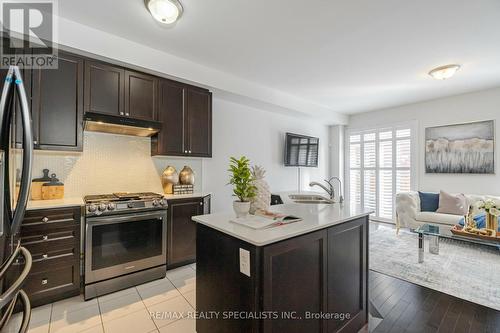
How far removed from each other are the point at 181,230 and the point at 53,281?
1281 millimetres

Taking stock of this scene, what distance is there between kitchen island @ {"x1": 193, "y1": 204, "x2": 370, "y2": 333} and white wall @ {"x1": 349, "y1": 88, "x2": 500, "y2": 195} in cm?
396

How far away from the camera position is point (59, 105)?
92.1 inches

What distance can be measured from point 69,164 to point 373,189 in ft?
19.4

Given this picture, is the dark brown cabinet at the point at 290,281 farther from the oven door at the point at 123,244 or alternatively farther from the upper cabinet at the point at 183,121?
the upper cabinet at the point at 183,121

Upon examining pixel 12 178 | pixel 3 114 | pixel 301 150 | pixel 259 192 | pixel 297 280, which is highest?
pixel 301 150

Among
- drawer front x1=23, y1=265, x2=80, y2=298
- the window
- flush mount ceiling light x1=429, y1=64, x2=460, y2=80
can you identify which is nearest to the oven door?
drawer front x1=23, y1=265, x2=80, y2=298

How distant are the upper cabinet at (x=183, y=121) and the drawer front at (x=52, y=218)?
1.15 m

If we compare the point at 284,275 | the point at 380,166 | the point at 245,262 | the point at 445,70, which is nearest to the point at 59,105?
the point at 245,262

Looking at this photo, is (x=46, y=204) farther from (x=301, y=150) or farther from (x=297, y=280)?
(x=301, y=150)

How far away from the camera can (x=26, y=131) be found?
1055 millimetres

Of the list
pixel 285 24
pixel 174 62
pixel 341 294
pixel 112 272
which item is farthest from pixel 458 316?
pixel 174 62

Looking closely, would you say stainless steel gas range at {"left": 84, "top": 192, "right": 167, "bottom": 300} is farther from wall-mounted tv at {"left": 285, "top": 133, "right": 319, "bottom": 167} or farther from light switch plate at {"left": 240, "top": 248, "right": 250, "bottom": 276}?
wall-mounted tv at {"left": 285, "top": 133, "right": 319, "bottom": 167}

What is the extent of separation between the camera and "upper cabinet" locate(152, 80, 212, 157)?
301 cm

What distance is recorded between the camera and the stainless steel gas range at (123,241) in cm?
228
